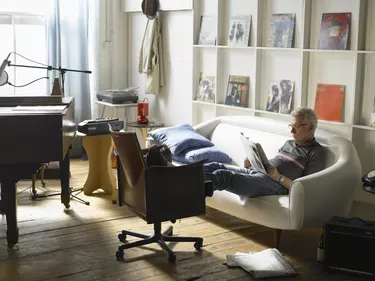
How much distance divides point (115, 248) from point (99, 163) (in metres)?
1.52

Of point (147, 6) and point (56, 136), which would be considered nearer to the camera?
point (56, 136)

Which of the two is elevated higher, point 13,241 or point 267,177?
point 267,177

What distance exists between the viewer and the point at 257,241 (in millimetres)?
4344

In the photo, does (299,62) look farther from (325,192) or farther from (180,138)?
(325,192)

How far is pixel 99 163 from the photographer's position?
18.2ft

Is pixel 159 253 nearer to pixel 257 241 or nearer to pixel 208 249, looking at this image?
pixel 208 249

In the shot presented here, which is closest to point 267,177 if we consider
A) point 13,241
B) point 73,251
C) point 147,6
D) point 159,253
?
point 159,253

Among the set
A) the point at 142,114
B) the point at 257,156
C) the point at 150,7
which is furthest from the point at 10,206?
the point at 150,7

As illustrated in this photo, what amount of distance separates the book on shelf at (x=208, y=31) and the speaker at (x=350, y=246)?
2.62 m

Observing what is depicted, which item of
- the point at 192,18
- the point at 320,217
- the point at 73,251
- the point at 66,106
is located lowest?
the point at 73,251

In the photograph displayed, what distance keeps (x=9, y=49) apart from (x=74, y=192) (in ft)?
7.47

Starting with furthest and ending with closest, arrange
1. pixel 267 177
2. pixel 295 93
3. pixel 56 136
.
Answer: pixel 295 93 → pixel 267 177 → pixel 56 136

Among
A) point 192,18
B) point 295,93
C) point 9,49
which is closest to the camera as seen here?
point 295,93

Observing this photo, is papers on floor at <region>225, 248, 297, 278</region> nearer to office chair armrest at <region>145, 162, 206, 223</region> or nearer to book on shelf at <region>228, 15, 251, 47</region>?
office chair armrest at <region>145, 162, 206, 223</region>
